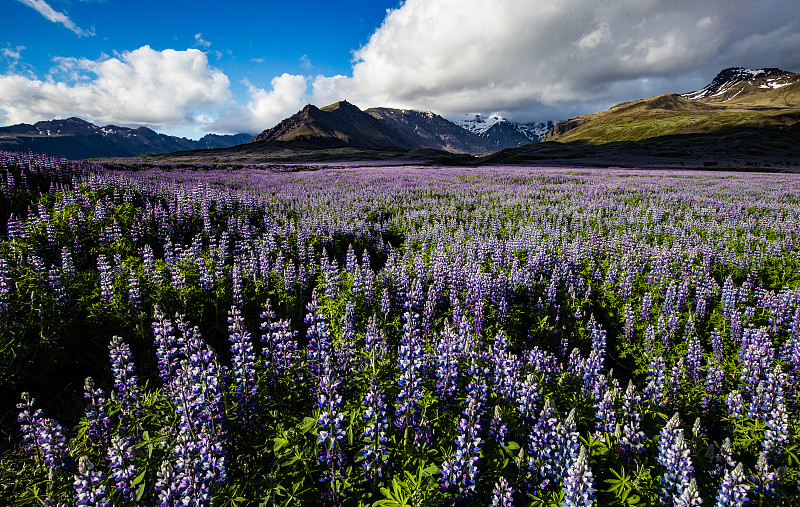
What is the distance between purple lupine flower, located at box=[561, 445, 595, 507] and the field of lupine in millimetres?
18

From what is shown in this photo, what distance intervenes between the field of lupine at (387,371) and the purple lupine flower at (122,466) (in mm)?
25

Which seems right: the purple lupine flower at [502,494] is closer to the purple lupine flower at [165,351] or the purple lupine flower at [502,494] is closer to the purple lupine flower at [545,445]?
the purple lupine flower at [545,445]

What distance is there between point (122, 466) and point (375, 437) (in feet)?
6.78

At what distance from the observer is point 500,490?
276 centimetres

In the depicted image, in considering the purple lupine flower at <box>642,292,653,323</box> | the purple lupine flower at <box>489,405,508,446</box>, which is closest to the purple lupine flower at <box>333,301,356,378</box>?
the purple lupine flower at <box>489,405,508,446</box>

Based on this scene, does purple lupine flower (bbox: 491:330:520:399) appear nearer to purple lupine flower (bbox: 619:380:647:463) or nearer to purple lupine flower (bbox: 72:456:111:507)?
purple lupine flower (bbox: 619:380:647:463)

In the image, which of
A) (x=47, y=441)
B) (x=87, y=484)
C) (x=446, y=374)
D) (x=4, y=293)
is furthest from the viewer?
(x=4, y=293)

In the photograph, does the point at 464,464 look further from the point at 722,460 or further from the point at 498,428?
the point at 722,460

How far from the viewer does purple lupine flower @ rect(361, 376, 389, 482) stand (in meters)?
3.03

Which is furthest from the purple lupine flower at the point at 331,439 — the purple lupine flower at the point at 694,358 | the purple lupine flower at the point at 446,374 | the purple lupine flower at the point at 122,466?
the purple lupine flower at the point at 694,358

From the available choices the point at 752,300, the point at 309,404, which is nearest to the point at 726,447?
the point at 309,404

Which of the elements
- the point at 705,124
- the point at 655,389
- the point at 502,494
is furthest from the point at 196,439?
the point at 705,124

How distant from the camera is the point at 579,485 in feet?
7.95

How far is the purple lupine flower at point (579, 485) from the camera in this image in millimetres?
2404
